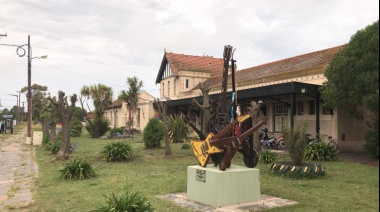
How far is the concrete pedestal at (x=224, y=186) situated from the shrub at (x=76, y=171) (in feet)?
15.2

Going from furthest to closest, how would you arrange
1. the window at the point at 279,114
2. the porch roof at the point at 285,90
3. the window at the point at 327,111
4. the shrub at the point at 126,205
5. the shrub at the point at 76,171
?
the window at the point at 279,114 → the window at the point at 327,111 → the porch roof at the point at 285,90 → the shrub at the point at 76,171 → the shrub at the point at 126,205

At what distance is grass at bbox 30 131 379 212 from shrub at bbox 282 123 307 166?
2.87ft

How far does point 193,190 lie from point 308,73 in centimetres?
1425

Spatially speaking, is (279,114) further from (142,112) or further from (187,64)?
(142,112)

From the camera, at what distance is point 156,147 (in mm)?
20156

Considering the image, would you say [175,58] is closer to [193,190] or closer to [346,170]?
[346,170]

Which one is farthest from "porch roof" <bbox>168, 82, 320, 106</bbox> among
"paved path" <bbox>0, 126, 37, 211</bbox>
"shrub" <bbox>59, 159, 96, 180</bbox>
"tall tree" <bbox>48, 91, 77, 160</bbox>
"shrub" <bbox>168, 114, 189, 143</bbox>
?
"paved path" <bbox>0, 126, 37, 211</bbox>

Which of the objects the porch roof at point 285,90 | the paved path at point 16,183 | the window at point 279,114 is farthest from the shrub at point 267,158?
the window at point 279,114

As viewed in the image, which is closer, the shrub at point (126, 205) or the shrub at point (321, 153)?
the shrub at point (126, 205)

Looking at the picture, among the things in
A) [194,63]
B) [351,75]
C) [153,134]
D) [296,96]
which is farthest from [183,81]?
[351,75]

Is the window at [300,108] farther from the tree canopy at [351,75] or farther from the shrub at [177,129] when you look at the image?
the shrub at [177,129]

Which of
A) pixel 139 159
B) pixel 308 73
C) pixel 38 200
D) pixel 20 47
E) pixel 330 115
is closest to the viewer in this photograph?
pixel 38 200

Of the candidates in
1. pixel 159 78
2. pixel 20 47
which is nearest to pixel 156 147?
pixel 20 47

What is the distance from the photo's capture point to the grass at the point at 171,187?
7.32 m
